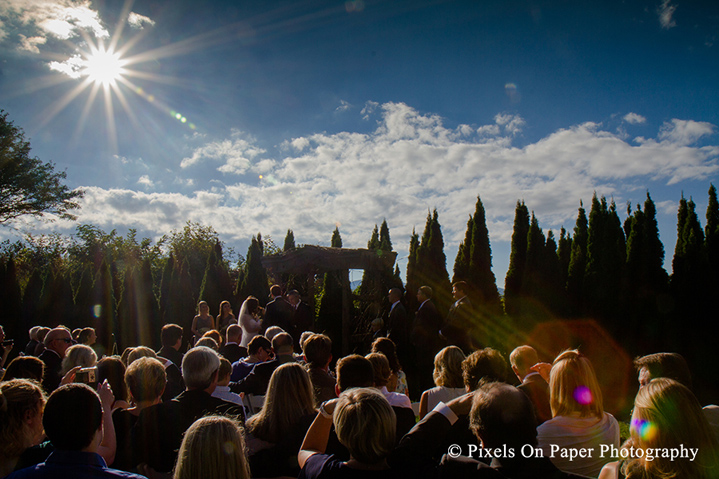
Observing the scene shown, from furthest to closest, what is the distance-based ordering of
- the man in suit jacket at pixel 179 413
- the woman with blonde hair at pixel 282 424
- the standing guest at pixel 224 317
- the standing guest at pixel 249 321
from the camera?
the standing guest at pixel 224 317
the standing guest at pixel 249 321
the man in suit jacket at pixel 179 413
the woman with blonde hair at pixel 282 424

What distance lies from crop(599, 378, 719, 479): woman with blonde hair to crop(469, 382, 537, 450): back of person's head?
0.45 metres

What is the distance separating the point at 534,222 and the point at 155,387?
26.8 feet

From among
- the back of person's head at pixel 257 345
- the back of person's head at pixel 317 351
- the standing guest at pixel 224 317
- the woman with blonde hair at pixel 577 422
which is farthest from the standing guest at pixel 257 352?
the standing guest at pixel 224 317

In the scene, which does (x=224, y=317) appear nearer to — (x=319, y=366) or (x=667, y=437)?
(x=319, y=366)

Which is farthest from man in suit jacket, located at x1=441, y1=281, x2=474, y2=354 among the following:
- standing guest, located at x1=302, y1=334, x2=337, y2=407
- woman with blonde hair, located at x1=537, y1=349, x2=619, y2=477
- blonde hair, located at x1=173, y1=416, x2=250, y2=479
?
blonde hair, located at x1=173, y1=416, x2=250, y2=479

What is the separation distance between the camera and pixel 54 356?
15.5 ft

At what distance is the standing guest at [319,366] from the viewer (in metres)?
3.48

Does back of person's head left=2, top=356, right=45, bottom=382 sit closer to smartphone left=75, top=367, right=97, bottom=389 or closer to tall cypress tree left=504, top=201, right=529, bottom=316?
smartphone left=75, top=367, right=97, bottom=389

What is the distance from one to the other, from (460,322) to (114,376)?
4.76 m

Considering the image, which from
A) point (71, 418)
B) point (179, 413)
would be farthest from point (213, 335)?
point (71, 418)

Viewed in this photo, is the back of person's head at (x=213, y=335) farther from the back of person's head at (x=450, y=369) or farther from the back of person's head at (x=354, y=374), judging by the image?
the back of person's head at (x=450, y=369)

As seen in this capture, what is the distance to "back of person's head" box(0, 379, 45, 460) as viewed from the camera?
6.78 feet

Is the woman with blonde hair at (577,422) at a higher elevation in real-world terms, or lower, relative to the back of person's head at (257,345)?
lower

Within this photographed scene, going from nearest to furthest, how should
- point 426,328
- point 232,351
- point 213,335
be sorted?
point 232,351, point 213,335, point 426,328
